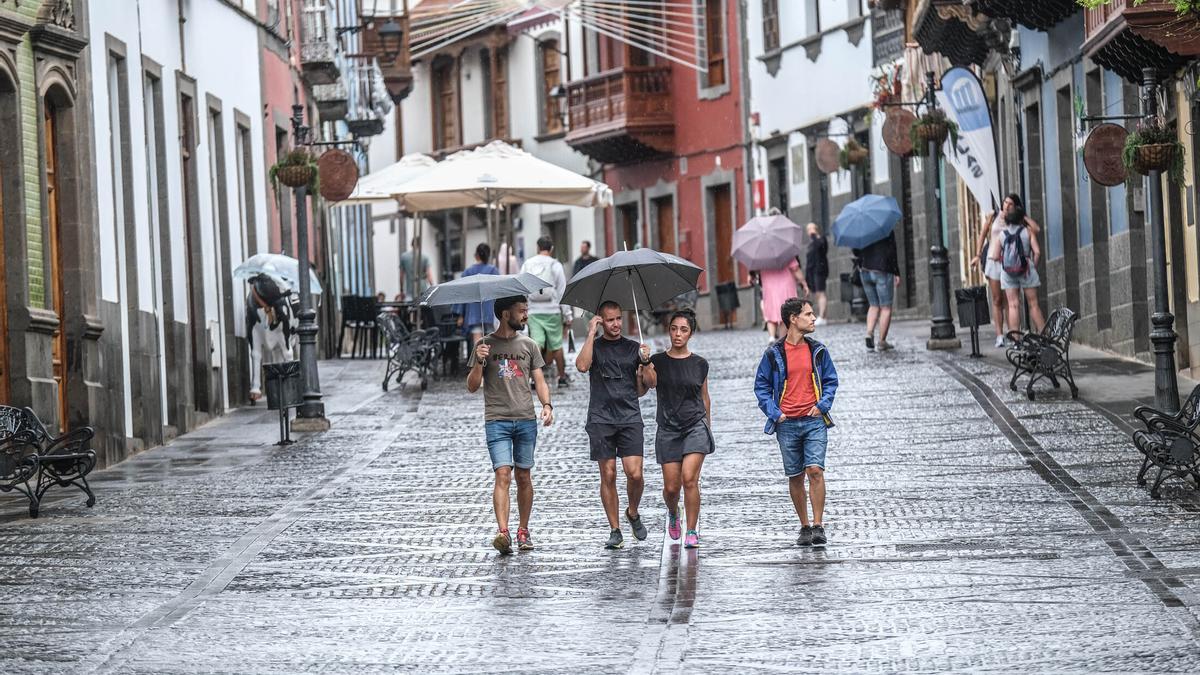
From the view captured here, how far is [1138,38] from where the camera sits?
20172mm

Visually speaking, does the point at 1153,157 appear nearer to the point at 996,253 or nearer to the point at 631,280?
the point at 631,280

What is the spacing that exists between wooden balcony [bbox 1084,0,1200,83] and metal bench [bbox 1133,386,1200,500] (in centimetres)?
374

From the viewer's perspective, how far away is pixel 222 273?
89.8 ft

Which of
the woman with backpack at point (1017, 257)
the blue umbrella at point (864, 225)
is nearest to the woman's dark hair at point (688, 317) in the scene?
the woman with backpack at point (1017, 257)

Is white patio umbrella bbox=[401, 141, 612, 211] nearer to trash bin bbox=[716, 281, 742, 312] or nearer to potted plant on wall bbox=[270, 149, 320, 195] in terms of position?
potted plant on wall bbox=[270, 149, 320, 195]

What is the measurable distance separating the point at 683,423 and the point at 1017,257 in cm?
1174

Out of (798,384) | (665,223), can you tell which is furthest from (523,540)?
(665,223)

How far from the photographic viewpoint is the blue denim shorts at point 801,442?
44.2 feet

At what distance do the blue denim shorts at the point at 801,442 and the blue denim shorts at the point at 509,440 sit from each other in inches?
59.3

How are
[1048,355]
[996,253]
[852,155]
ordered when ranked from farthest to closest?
[852,155]
[996,253]
[1048,355]

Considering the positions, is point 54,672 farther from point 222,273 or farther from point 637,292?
point 222,273

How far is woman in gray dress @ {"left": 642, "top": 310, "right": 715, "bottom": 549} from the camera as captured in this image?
526 inches

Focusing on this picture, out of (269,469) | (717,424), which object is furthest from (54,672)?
(717,424)

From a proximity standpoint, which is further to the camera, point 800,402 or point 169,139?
point 169,139
